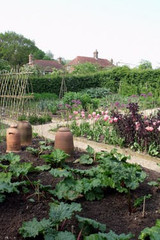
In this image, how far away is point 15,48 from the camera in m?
50.9

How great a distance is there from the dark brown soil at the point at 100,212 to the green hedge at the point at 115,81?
1431 cm

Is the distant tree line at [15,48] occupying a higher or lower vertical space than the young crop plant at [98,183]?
higher

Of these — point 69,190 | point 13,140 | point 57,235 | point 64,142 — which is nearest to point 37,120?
point 13,140

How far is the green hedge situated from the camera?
17.7 metres

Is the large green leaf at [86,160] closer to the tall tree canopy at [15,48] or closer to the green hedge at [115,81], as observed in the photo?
the green hedge at [115,81]

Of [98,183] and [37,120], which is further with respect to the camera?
[37,120]

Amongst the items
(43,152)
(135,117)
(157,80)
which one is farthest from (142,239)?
(157,80)

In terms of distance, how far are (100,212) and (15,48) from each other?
51.4m

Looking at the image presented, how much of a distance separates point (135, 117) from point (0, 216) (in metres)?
3.91

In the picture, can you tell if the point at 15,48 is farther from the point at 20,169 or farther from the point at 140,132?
the point at 20,169

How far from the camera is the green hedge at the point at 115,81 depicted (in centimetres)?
1766

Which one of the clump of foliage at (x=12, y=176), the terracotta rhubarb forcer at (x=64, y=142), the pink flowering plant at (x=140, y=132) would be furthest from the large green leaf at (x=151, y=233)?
the pink flowering plant at (x=140, y=132)

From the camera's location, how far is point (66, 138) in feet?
16.7

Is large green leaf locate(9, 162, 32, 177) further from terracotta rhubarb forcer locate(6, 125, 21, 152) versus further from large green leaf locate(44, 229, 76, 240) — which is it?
terracotta rhubarb forcer locate(6, 125, 21, 152)
